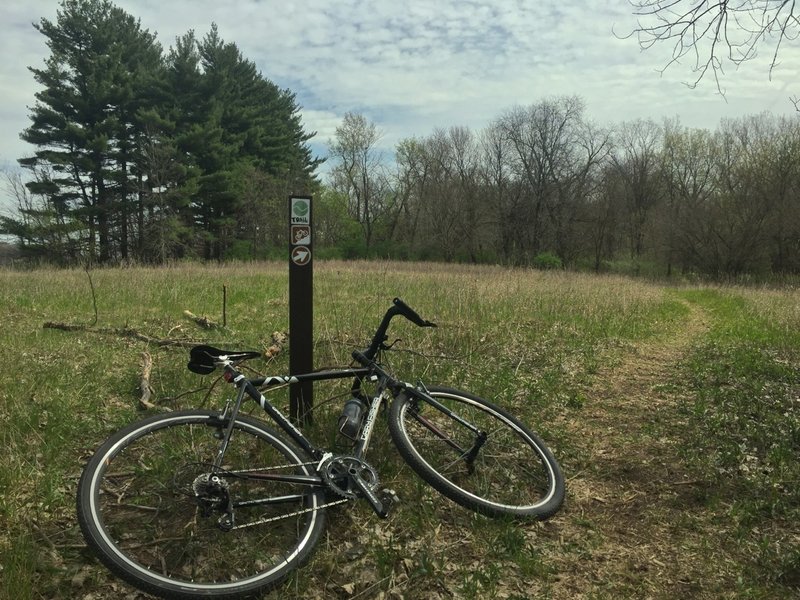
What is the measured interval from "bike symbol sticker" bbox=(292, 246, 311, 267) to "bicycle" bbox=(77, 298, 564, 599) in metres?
0.77

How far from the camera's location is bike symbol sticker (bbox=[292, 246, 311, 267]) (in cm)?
360

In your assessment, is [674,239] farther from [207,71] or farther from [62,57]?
[62,57]

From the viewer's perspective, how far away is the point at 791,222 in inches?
1277

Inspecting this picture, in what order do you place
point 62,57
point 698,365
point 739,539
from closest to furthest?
point 739,539, point 698,365, point 62,57

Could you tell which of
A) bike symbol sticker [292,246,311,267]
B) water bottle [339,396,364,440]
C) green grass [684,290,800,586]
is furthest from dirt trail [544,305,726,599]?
bike symbol sticker [292,246,311,267]

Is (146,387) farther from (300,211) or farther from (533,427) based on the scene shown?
(533,427)

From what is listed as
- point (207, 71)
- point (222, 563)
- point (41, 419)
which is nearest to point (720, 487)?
point (222, 563)

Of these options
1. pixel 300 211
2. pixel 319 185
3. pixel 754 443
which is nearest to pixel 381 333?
pixel 300 211

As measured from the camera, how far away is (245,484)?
2.77m

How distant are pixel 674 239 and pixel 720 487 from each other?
38.8 m

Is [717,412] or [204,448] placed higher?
[204,448]

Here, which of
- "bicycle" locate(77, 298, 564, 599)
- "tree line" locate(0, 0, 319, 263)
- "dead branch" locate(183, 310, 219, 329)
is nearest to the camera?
"bicycle" locate(77, 298, 564, 599)

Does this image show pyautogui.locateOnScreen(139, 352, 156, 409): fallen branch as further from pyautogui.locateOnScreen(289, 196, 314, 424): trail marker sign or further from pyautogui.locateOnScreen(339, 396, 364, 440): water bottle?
pyautogui.locateOnScreen(339, 396, 364, 440): water bottle

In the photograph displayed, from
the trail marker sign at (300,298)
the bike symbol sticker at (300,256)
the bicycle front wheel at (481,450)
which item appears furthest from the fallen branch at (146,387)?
the bicycle front wheel at (481,450)
